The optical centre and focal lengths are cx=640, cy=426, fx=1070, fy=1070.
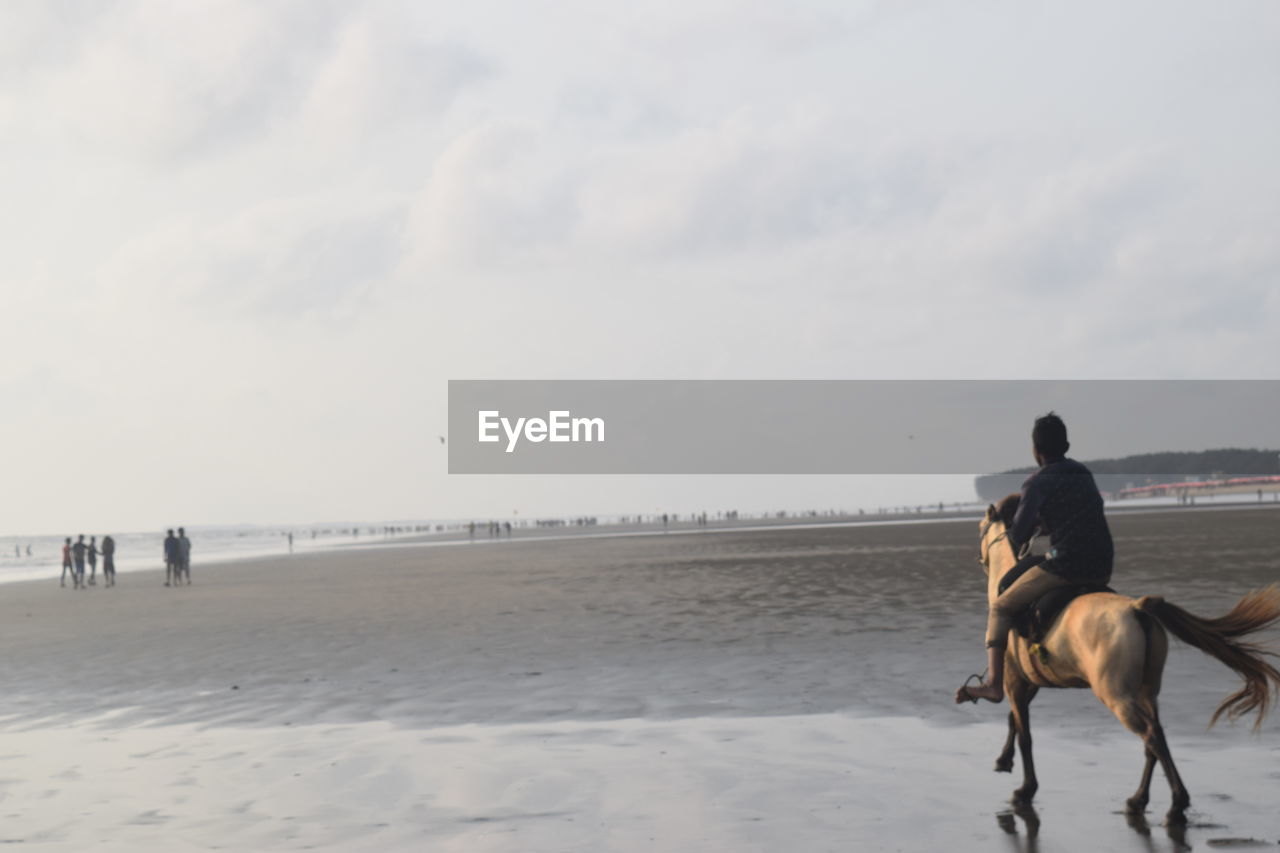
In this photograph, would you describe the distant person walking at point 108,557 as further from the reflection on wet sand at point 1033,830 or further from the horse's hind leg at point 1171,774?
the horse's hind leg at point 1171,774

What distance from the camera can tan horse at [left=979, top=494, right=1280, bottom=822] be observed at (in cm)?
649

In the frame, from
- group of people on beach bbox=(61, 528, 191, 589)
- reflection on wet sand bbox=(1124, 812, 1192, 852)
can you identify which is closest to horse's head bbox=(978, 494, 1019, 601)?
reflection on wet sand bbox=(1124, 812, 1192, 852)

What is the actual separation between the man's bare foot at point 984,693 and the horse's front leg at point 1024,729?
11 centimetres

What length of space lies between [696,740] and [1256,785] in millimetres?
4324

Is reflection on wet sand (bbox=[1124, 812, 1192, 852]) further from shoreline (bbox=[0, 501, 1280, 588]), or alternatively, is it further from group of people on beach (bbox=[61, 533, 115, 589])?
shoreline (bbox=[0, 501, 1280, 588])

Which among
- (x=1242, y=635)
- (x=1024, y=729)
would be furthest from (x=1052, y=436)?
(x=1024, y=729)

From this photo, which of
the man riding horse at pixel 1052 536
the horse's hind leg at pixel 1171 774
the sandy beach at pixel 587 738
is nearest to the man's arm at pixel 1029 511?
the man riding horse at pixel 1052 536

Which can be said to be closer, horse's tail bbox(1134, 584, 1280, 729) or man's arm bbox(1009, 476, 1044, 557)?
horse's tail bbox(1134, 584, 1280, 729)

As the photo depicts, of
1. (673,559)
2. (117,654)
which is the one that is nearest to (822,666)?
(117,654)

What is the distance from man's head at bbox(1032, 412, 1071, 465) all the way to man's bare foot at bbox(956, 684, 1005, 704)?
1.66 meters

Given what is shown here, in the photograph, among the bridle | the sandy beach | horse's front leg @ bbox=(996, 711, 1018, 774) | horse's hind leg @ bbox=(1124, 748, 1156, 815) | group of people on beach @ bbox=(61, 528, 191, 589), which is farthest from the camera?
group of people on beach @ bbox=(61, 528, 191, 589)

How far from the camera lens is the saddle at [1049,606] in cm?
723

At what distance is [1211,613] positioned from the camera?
702 inches

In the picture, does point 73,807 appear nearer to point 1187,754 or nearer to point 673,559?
point 1187,754
